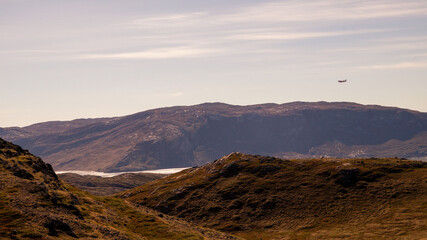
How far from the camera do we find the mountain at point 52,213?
251 ft

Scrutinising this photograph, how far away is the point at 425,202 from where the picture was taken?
173125 millimetres

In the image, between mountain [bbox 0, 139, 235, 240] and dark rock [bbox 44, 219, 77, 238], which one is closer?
mountain [bbox 0, 139, 235, 240]

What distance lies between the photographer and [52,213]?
86188mm

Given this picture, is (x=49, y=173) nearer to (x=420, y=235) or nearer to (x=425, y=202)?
(x=420, y=235)

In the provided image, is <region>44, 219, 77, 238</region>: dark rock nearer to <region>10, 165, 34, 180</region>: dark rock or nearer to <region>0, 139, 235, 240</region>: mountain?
<region>0, 139, 235, 240</region>: mountain

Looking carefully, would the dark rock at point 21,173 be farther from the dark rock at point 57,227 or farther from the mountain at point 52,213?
the dark rock at point 57,227

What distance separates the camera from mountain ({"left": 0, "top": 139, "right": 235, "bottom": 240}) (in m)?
76.5

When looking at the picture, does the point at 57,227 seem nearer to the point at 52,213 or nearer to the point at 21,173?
the point at 52,213

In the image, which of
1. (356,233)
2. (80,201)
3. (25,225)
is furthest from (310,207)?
(25,225)

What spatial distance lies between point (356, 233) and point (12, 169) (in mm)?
113774

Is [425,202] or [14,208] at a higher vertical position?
[14,208]

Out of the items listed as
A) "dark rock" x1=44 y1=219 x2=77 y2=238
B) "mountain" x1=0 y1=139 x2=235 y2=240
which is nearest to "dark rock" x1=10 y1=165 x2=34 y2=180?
"mountain" x1=0 y1=139 x2=235 y2=240

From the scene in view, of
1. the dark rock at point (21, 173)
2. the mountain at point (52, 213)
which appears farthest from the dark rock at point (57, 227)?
the dark rock at point (21, 173)

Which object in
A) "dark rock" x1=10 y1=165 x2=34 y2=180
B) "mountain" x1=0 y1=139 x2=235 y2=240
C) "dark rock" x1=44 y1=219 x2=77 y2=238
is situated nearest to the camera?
"mountain" x1=0 y1=139 x2=235 y2=240
